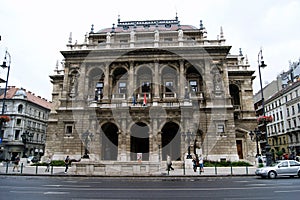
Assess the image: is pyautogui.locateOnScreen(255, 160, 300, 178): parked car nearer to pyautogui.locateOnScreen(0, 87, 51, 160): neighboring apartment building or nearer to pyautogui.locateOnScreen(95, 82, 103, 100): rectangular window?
pyautogui.locateOnScreen(95, 82, 103, 100): rectangular window

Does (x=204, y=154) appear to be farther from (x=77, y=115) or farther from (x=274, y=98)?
(x=274, y=98)

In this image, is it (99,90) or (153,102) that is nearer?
(153,102)

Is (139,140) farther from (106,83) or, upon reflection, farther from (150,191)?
(150,191)

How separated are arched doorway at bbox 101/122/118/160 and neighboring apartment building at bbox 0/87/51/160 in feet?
71.9

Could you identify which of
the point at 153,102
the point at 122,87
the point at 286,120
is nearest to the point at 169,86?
the point at 153,102

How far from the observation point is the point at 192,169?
2470 cm

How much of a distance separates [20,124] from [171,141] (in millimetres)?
35932

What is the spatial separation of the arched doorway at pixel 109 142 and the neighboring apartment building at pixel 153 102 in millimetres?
128

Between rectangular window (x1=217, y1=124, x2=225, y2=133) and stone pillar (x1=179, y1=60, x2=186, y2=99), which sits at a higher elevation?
stone pillar (x1=179, y1=60, x2=186, y2=99)

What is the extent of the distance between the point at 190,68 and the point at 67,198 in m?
29.9

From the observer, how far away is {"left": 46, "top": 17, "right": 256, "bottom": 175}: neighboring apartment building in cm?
3078

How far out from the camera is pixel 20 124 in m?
53.3

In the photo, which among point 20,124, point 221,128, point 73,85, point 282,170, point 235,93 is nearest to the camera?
point 282,170

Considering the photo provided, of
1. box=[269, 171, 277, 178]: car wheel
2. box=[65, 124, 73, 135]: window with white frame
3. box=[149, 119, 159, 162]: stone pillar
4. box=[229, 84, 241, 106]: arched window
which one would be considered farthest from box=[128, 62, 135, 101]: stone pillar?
box=[269, 171, 277, 178]: car wheel
